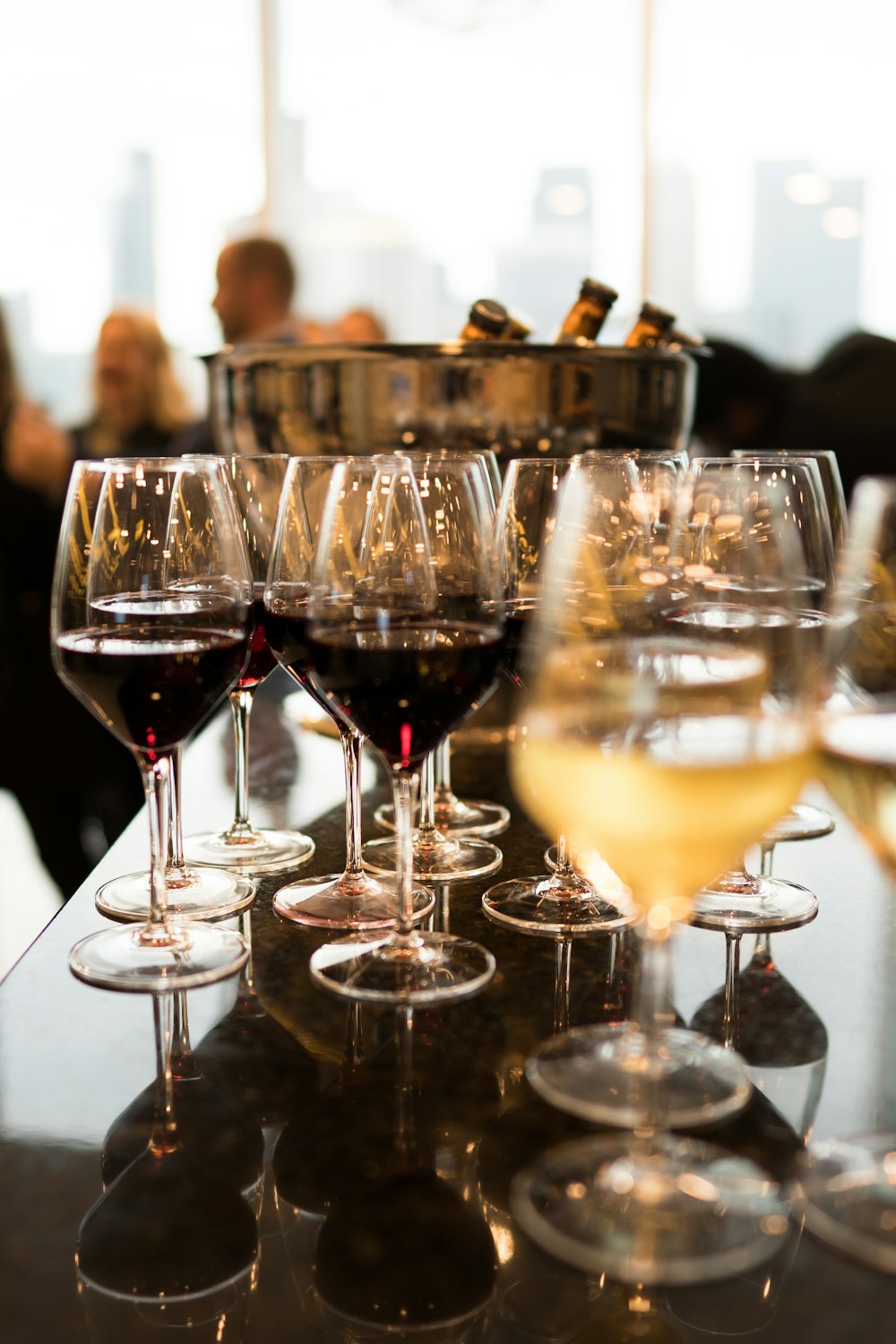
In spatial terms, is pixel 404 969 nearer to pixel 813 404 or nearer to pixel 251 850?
pixel 251 850

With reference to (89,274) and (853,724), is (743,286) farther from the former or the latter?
(853,724)

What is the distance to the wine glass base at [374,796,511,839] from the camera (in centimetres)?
100

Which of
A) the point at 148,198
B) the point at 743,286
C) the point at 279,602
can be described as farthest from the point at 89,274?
the point at 279,602

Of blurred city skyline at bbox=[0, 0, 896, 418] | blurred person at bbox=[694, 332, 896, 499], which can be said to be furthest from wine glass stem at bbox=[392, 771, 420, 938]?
blurred city skyline at bbox=[0, 0, 896, 418]

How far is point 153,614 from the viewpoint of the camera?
30.4 inches

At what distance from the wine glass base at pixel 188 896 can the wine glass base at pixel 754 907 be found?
0.92ft

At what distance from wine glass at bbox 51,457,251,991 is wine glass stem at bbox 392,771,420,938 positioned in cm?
9

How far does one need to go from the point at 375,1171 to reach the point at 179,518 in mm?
394

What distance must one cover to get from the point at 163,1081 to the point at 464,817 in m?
0.45

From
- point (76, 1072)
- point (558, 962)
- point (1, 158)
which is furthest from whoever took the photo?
point (1, 158)

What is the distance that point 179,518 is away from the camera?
775 mm

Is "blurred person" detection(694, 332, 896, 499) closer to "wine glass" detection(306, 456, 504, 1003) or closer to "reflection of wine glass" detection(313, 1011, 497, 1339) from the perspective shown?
"wine glass" detection(306, 456, 504, 1003)

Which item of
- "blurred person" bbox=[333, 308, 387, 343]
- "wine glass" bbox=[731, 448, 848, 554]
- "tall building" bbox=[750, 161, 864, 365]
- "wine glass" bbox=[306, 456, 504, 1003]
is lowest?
"wine glass" bbox=[306, 456, 504, 1003]

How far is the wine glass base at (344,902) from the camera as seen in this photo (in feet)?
2.61
